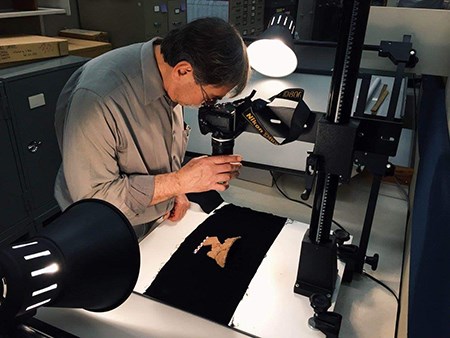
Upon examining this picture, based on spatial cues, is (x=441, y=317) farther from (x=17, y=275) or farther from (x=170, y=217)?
(x=170, y=217)

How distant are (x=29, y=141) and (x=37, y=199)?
0.31 meters

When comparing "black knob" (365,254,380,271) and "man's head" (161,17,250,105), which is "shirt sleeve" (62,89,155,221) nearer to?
"man's head" (161,17,250,105)

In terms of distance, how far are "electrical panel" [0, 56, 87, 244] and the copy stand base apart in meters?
1.45

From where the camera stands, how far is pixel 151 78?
41.3 inches

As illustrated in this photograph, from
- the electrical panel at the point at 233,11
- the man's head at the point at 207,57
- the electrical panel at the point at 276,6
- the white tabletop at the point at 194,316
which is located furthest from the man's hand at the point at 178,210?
the electrical panel at the point at 276,6

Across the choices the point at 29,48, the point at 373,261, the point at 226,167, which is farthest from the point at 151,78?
the point at 29,48

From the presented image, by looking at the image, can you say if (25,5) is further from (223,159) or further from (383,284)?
(383,284)

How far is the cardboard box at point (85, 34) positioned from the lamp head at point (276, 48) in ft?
5.15

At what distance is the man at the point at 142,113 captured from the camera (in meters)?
0.94

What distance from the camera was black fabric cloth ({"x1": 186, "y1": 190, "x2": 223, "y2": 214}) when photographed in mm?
1332

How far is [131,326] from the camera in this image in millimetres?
818

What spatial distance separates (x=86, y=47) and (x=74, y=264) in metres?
2.12

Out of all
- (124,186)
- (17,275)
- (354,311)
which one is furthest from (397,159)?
(17,275)

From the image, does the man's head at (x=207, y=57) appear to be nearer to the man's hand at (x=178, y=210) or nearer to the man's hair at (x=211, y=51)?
the man's hair at (x=211, y=51)
